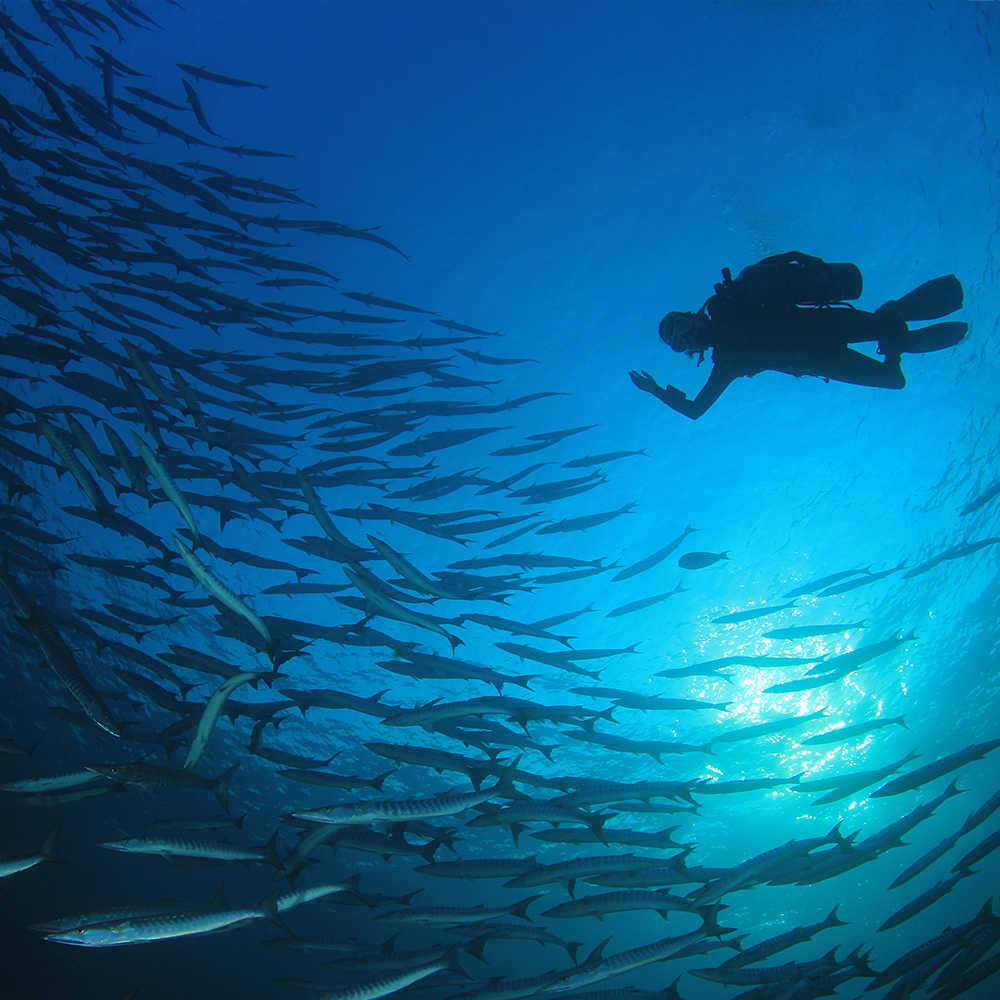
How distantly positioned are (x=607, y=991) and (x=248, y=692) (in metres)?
13.8

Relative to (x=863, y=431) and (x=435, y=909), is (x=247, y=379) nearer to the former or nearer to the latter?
(x=435, y=909)

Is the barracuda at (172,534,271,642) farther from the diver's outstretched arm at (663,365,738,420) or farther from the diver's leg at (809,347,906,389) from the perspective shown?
the diver's leg at (809,347,906,389)

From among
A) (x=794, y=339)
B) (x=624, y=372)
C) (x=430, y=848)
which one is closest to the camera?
(x=430, y=848)

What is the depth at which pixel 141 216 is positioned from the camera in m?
7.51

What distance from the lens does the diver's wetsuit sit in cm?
552

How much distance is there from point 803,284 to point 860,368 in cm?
109

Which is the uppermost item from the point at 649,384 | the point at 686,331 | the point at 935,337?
the point at 686,331

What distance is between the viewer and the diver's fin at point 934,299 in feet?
16.7

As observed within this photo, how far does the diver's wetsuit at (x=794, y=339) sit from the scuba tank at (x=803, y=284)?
11 cm

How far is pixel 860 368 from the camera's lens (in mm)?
5664

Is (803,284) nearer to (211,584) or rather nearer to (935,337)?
(935,337)

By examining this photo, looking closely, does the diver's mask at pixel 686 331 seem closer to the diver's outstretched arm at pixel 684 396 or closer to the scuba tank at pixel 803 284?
the diver's outstretched arm at pixel 684 396

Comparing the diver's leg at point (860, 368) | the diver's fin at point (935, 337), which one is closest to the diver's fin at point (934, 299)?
the diver's fin at point (935, 337)

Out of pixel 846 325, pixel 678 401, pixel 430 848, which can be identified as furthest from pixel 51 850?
pixel 846 325
